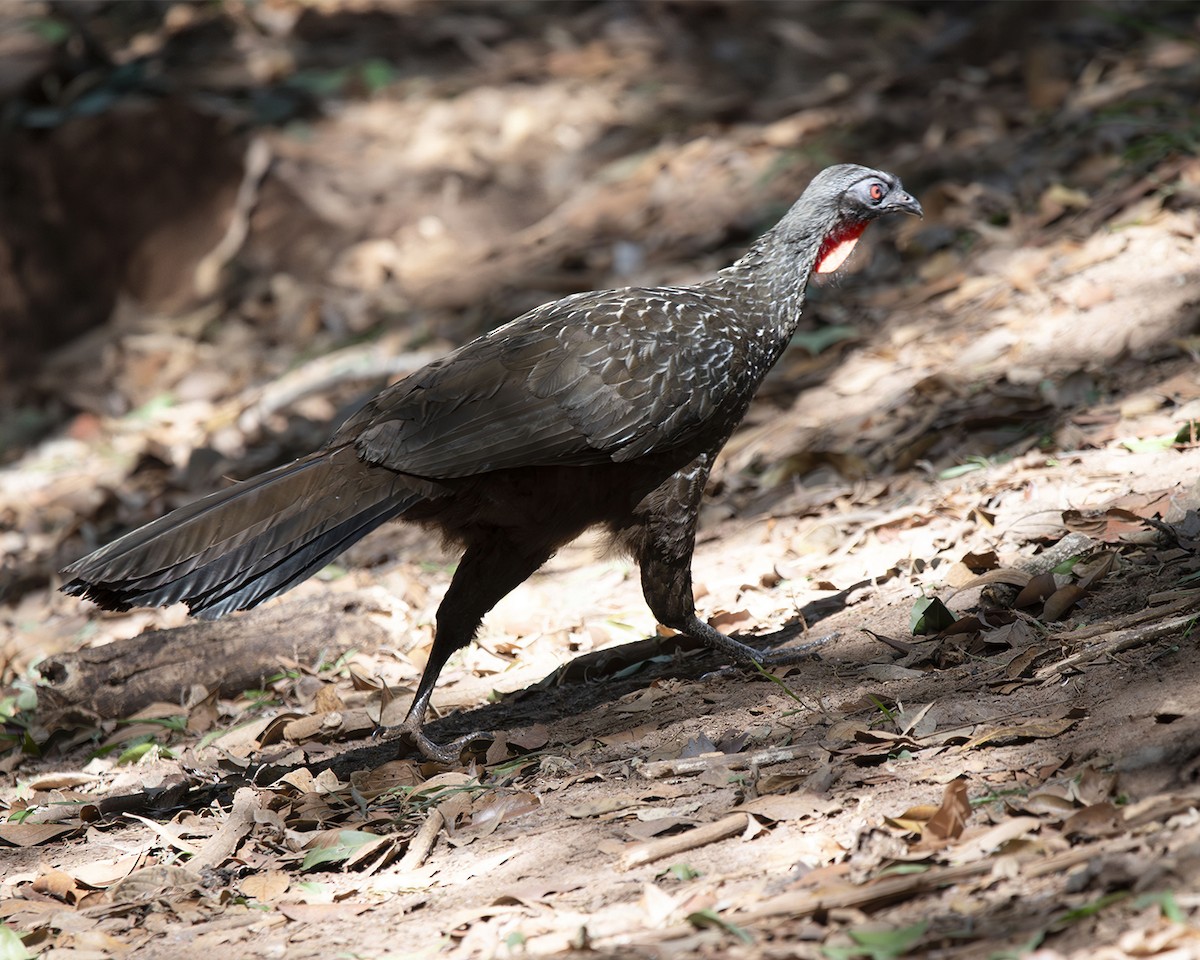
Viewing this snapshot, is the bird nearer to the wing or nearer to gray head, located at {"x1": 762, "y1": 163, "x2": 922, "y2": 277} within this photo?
the wing

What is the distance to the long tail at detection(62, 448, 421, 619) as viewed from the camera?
3.65 metres

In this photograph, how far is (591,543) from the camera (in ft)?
19.5

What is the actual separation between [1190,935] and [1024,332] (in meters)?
4.17

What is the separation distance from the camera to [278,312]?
9.27 metres

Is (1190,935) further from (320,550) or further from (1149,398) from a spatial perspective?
(1149,398)

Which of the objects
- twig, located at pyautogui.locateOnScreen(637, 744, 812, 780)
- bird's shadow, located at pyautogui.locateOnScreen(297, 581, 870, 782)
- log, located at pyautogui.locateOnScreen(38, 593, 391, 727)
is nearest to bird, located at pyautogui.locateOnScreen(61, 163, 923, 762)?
bird's shadow, located at pyautogui.locateOnScreen(297, 581, 870, 782)

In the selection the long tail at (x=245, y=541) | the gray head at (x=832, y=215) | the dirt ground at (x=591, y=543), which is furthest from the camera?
the gray head at (x=832, y=215)

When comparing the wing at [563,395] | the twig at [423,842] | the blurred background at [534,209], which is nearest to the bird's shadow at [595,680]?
the twig at [423,842]

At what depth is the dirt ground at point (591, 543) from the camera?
2.88 metres

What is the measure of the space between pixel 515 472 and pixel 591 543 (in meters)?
1.97

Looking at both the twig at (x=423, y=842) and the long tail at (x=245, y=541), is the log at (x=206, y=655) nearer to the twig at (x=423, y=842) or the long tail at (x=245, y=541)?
the long tail at (x=245, y=541)

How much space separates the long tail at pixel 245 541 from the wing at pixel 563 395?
0.39ft

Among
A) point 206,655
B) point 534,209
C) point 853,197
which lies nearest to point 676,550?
point 853,197

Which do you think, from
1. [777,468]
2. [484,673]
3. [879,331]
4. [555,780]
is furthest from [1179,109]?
[555,780]
